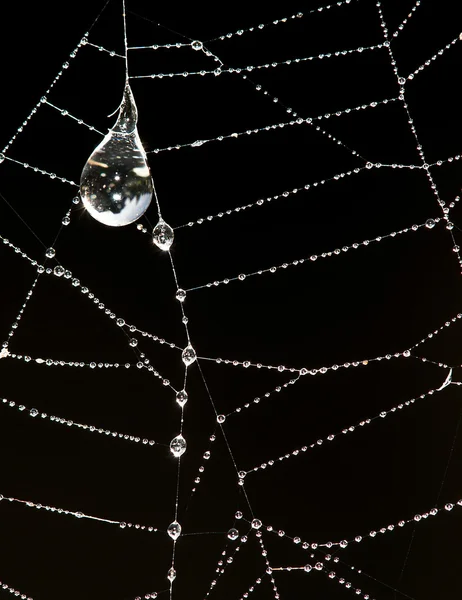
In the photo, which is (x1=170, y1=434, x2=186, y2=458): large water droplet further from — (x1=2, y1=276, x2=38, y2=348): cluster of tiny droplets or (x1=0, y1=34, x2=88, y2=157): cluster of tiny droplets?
(x1=0, y1=34, x2=88, y2=157): cluster of tiny droplets

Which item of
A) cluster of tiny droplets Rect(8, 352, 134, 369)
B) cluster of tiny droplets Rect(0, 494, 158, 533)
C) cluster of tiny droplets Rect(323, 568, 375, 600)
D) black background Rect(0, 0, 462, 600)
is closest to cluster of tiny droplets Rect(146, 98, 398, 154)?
black background Rect(0, 0, 462, 600)

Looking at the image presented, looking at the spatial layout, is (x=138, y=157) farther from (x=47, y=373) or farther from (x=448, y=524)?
(x=448, y=524)

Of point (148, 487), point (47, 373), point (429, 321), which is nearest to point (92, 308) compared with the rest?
point (47, 373)

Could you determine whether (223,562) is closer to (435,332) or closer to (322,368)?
(322,368)

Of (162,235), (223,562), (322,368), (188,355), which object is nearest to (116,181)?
(162,235)

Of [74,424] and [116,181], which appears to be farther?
[74,424]

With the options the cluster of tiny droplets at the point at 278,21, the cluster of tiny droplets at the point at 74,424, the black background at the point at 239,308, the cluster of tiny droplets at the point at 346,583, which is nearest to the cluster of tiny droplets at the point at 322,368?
the black background at the point at 239,308

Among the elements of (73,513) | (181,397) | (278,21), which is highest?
(278,21)
